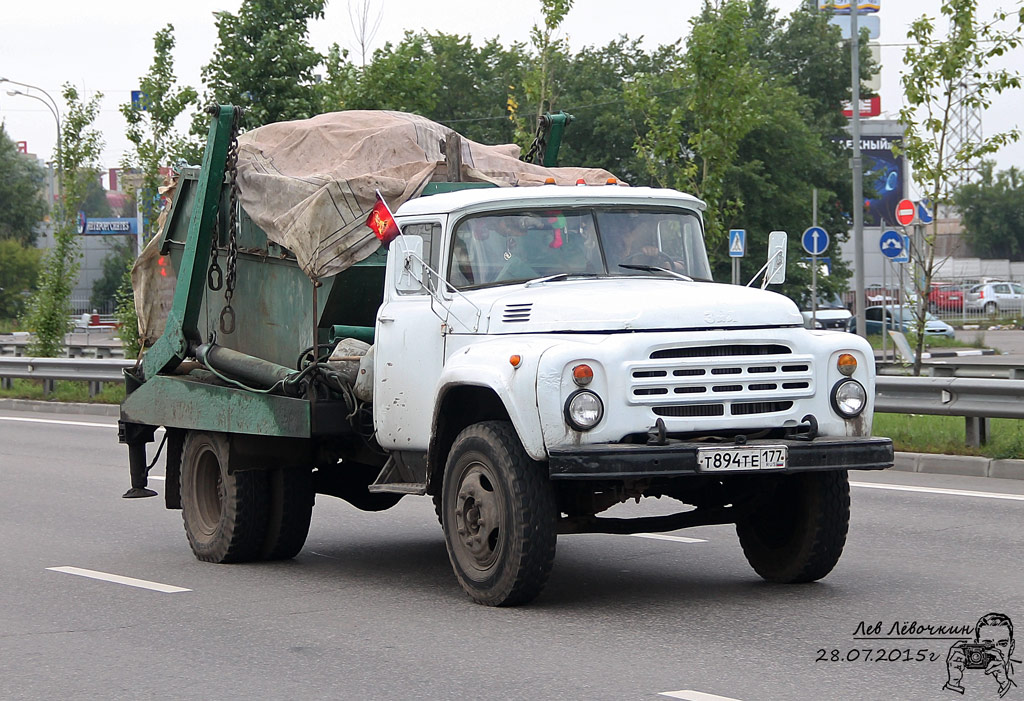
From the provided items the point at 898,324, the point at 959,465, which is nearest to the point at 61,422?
the point at 959,465

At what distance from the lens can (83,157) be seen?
3059 centimetres

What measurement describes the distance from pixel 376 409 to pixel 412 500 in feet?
15.8

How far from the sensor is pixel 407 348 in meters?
8.52

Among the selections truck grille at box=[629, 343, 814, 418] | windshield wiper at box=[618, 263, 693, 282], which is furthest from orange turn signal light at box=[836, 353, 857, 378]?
windshield wiper at box=[618, 263, 693, 282]

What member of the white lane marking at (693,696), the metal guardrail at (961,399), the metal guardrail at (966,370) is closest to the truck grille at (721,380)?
the white lane marking at (693,696)

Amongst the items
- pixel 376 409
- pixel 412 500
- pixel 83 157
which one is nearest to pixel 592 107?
pixel 83 157

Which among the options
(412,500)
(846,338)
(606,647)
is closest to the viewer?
(606,647)

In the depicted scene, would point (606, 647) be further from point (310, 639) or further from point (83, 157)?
point (83, 157)

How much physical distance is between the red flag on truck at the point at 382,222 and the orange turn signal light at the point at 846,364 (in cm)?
261

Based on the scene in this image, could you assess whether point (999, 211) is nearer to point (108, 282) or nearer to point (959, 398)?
point (108, 282)

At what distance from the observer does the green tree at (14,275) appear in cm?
7481

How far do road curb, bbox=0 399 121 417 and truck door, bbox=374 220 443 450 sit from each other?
55.9ft

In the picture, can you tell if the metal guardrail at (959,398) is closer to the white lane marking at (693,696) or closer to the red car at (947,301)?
the white lane marking at (693,696)

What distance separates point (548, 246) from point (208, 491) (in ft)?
10.5
